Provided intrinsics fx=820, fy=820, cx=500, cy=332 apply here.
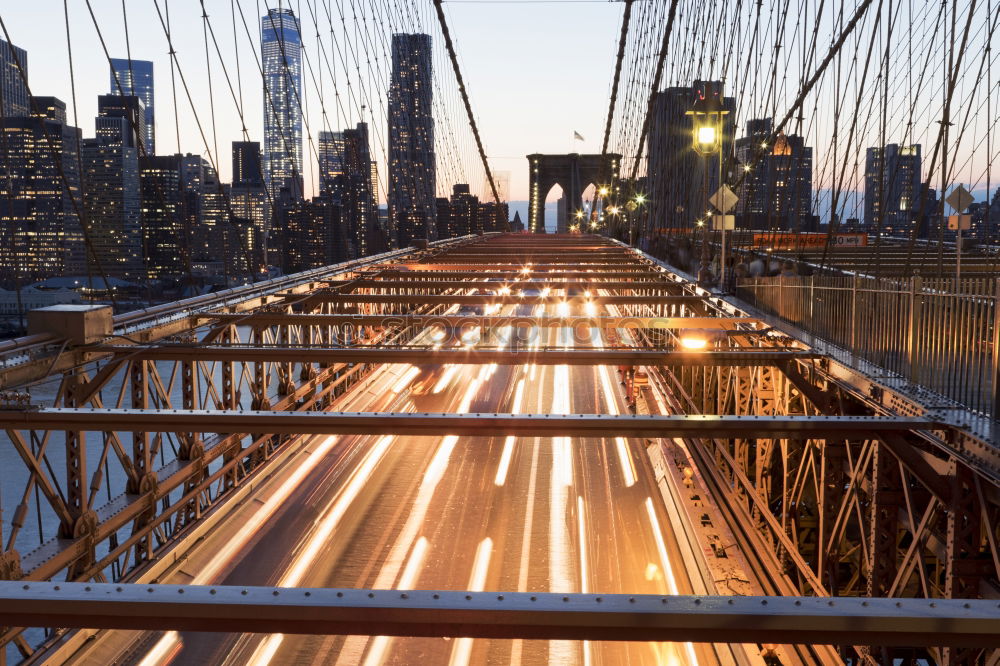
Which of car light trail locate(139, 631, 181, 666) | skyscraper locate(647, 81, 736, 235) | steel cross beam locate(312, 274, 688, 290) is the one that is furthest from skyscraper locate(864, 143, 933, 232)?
car light trail locate(139, 631, 181, 666)

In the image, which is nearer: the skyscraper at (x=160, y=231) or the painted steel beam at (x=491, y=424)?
the painted steel beam at (x=491, y=424)

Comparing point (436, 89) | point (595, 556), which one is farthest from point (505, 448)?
point (436, 89)

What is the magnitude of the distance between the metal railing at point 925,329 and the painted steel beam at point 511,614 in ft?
11.7

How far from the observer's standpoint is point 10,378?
7.58 m

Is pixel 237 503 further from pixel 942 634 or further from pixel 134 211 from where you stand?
pixel 942 634

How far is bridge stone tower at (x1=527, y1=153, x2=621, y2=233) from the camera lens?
379 ft

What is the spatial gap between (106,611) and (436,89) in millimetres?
69617

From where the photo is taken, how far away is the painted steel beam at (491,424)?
6207mm

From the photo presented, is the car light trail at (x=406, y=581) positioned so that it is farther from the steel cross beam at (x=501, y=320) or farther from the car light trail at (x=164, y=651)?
the steel cross beam at (x=501, y=320)

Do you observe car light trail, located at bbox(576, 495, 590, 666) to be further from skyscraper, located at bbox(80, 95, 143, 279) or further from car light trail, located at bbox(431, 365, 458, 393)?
car light trail, located at bbox(431, 365, 458, 393)

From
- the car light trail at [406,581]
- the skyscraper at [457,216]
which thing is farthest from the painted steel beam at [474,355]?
the skyscraper at [457,216]

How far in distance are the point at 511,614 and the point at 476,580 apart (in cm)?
1013

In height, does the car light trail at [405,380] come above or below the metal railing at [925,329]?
below

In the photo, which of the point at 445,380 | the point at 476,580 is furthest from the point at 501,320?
the point at 445,380
